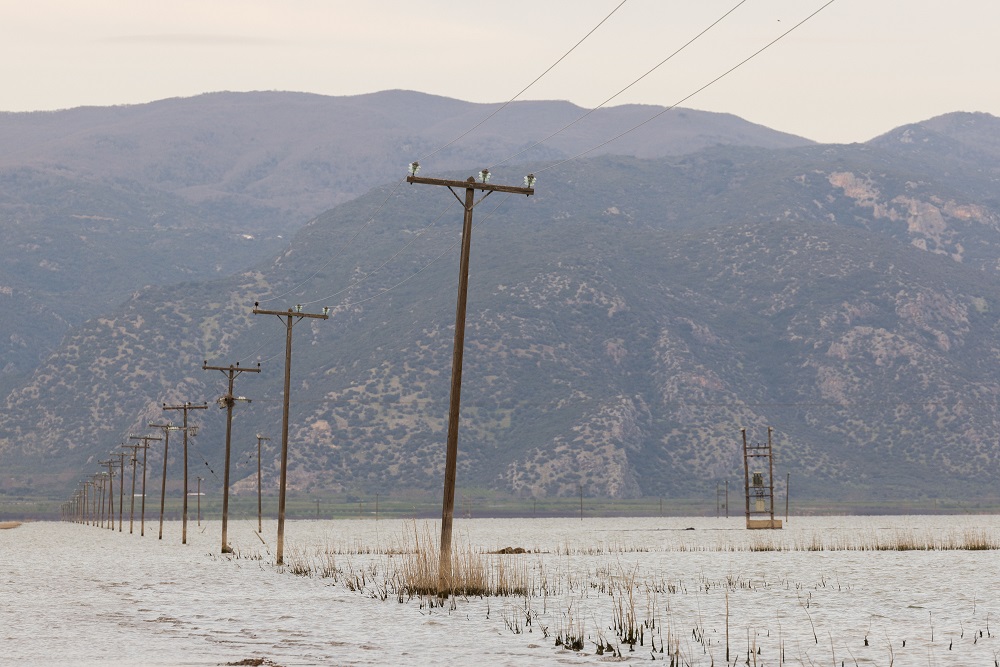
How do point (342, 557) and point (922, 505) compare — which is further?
point (922, 505)

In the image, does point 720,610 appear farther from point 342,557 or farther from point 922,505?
point 922,505

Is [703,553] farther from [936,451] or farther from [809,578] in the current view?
[936,451]

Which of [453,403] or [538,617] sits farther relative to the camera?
[453,403]

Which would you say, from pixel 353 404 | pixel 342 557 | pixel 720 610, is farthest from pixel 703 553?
pixel 353 404

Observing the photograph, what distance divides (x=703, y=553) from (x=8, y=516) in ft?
512

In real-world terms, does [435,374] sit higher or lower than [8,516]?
higher

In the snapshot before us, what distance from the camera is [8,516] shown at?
614 ft

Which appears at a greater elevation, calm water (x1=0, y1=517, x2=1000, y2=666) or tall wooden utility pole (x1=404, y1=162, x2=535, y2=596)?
tall wooden utility pole (x1=404, y1=162, x2=535, y2=596)

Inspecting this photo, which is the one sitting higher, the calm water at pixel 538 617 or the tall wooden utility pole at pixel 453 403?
the tall wooden utility pole at pixel 453 403

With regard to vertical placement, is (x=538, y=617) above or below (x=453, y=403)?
below

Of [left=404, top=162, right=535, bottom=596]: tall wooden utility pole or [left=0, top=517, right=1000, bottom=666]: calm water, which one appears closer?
[left=0, top=517, right=1000, bottom=666]: calm water

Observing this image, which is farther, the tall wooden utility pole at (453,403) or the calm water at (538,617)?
the tall wooden utility pole at (453,403)

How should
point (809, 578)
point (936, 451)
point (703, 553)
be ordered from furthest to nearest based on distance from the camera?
point (936, 451)
point (703, 553)
point (809, 578)

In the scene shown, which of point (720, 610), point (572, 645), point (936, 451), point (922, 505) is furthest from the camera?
point (936, 451)
